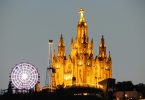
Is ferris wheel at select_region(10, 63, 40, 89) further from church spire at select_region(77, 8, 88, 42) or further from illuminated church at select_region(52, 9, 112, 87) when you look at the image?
church spire at select_region(77, 8, 88, 42)

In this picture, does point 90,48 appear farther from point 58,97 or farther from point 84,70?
point 58,97

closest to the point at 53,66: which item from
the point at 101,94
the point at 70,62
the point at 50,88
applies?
the point at 70,62

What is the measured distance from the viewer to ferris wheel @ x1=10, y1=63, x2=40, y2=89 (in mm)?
119188

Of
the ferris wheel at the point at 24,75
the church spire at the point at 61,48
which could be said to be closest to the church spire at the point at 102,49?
the church spire at the point at 61,48

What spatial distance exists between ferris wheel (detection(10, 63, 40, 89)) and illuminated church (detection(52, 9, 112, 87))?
23674 millimetres

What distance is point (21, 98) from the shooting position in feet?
396

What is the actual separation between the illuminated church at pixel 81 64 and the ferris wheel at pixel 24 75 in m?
23.7

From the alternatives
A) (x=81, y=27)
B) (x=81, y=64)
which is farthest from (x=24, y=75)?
(x=81, y=27)

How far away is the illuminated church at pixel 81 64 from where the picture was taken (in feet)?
479

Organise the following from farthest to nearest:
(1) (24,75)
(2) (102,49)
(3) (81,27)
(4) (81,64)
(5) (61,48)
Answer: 1. (3) (81,27)
2. (2) (102,49)
3. (5) (61,48)
4. (4) (81,64)
5. (1) (24,75)

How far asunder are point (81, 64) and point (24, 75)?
98.0ft

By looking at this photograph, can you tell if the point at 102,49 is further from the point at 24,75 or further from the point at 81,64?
the point at 24,75

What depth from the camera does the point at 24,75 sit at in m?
120

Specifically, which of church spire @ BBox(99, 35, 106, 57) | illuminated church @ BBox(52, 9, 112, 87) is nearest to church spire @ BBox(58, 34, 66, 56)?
illuminated church @ BBox(52, 9, 112, 87)
